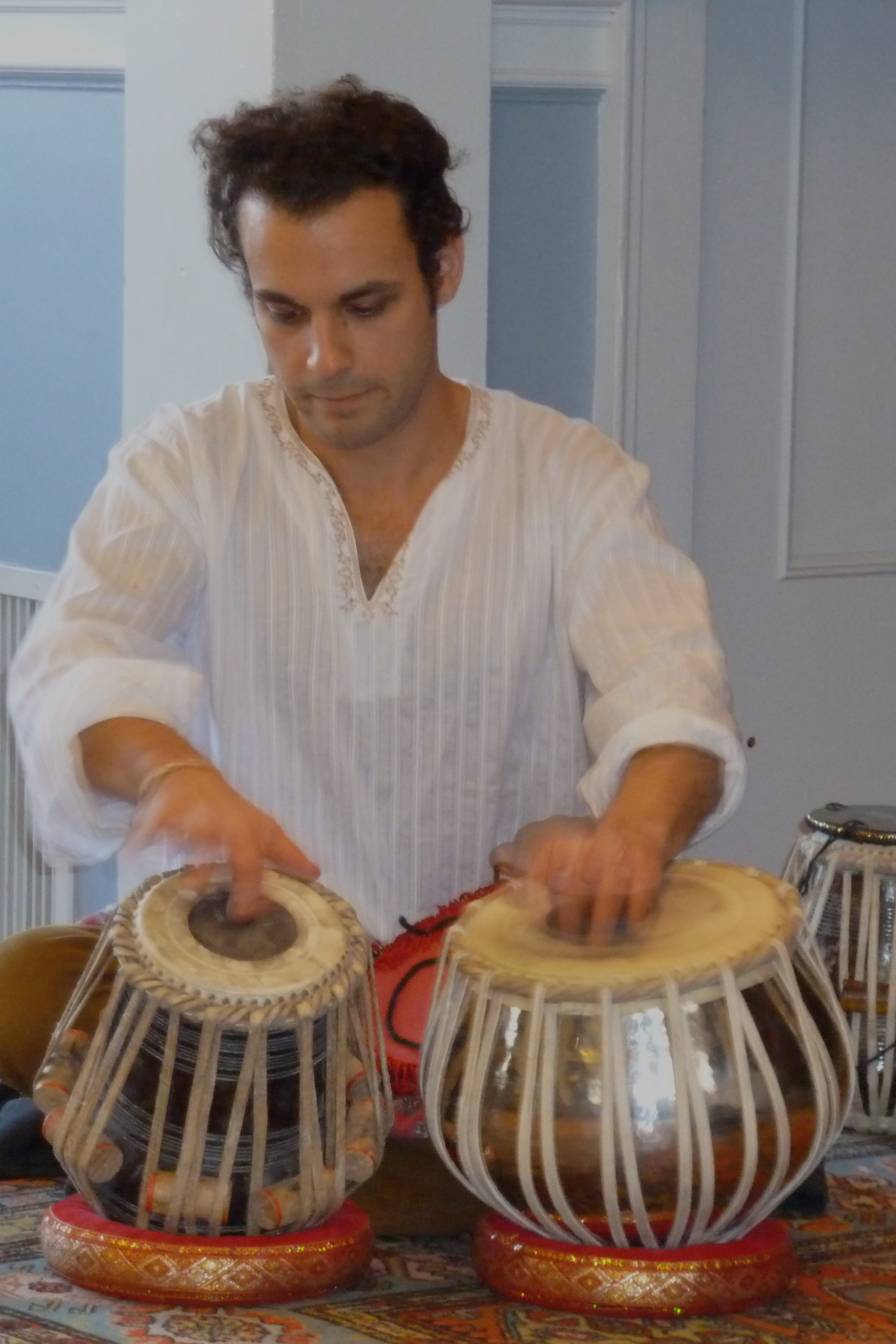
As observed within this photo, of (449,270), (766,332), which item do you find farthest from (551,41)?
(449,270)

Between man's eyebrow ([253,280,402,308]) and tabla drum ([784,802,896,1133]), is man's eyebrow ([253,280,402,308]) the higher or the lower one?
the higher one

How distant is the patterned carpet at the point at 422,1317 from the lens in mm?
1771

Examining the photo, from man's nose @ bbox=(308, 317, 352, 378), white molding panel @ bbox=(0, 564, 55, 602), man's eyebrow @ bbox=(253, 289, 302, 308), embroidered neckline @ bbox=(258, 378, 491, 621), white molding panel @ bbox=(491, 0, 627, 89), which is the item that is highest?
white molding panel @ bbox=(491, 0, 627, 89)

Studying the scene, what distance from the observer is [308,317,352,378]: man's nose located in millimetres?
2252

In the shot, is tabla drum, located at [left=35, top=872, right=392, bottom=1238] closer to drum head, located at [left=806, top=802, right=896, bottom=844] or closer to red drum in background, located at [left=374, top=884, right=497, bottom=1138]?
red drum in background, located at [left=374, top=884, right=497, bottom=1138]

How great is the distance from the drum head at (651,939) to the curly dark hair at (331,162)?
85 cm

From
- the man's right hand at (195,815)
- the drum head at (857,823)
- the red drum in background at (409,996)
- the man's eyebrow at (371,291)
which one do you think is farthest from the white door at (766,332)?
the man's right hand at (195,815)

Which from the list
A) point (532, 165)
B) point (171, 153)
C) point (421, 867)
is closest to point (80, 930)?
point (421, 867)

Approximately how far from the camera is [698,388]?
12.1ft

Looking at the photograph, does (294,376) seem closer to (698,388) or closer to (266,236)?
(266,236)

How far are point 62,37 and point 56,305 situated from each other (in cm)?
49

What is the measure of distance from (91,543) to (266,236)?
1.31ft

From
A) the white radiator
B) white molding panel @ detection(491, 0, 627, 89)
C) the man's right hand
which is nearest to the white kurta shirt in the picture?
the man's right hand

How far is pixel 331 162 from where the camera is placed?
2311 millimetres
